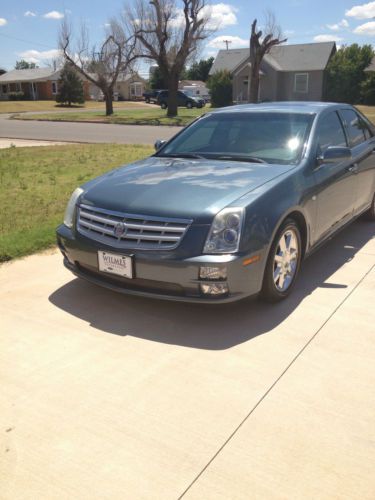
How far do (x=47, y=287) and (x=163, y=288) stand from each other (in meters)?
1.35

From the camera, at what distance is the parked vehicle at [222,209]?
3.31 meters

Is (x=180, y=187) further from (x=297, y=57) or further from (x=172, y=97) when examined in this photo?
(x=297, y=57)

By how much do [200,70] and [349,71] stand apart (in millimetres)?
48004

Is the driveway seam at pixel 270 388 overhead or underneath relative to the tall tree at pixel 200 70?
underneath

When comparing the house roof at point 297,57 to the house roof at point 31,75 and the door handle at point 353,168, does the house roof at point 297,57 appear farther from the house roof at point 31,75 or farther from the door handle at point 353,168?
the door handle at point 353,168

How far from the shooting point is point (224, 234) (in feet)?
10.8

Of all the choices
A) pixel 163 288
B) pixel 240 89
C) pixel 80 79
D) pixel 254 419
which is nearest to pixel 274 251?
pixel 163 288

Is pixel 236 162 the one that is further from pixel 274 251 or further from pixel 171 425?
pixel 171 425

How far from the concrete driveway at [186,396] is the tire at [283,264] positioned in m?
0.14

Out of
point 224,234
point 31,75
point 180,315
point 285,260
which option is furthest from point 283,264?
point 31,75

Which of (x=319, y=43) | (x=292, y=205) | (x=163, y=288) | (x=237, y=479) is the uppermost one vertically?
(x=319, y=43)

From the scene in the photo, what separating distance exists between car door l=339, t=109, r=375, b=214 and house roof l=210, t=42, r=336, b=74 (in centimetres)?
4146

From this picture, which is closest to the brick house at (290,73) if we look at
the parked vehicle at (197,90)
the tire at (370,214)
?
the parked vehicle at (197,90)

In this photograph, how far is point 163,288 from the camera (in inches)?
135
